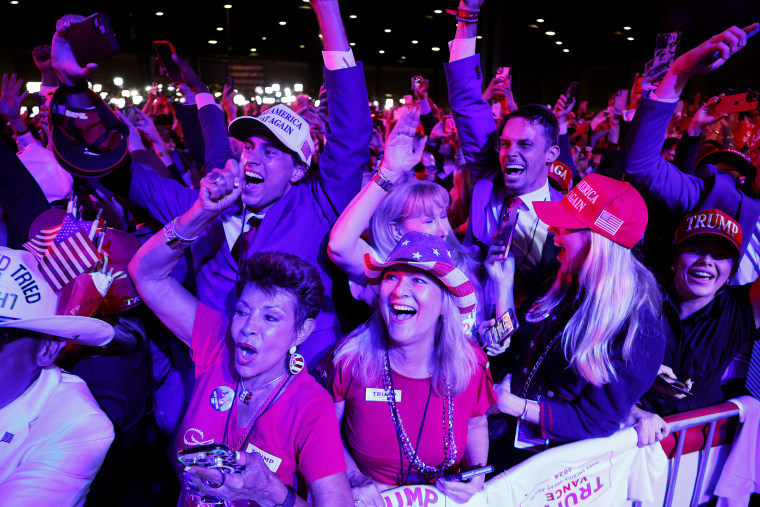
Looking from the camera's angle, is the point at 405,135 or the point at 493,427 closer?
the point at 405,135

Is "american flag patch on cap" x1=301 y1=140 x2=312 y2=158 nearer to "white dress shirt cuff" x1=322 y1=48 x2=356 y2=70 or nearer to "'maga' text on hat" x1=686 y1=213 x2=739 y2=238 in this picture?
"white dress shirt cuff" x1=322 y1=48 x2=356 y2=70

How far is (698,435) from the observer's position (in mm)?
2455

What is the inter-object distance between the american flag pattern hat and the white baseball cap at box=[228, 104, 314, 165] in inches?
28.7

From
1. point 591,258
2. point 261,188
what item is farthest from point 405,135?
point 591,258

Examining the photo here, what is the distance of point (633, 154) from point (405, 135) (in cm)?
125

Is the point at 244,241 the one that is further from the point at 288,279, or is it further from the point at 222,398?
the point at 222,398

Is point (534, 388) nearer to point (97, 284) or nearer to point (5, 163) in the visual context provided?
point (97, 284)

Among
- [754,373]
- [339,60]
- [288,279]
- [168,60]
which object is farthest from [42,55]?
[754,373]

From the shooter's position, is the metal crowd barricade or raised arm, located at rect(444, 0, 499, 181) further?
raised arm, located at rect(444, 0, 499, 181)

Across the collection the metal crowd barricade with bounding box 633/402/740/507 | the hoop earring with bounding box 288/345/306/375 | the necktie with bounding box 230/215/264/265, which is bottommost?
the metal crowd barricade with bounding box 633/402/740/507

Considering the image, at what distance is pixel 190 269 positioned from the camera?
2758 mm

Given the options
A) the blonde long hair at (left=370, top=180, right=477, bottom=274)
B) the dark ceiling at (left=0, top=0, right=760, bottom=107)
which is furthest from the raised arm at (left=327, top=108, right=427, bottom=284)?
the dark ceiling at (left=0, top=0, right=760, bottom=107)

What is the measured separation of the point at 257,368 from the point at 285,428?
22 cm

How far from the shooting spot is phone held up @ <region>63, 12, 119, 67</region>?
236 cm
